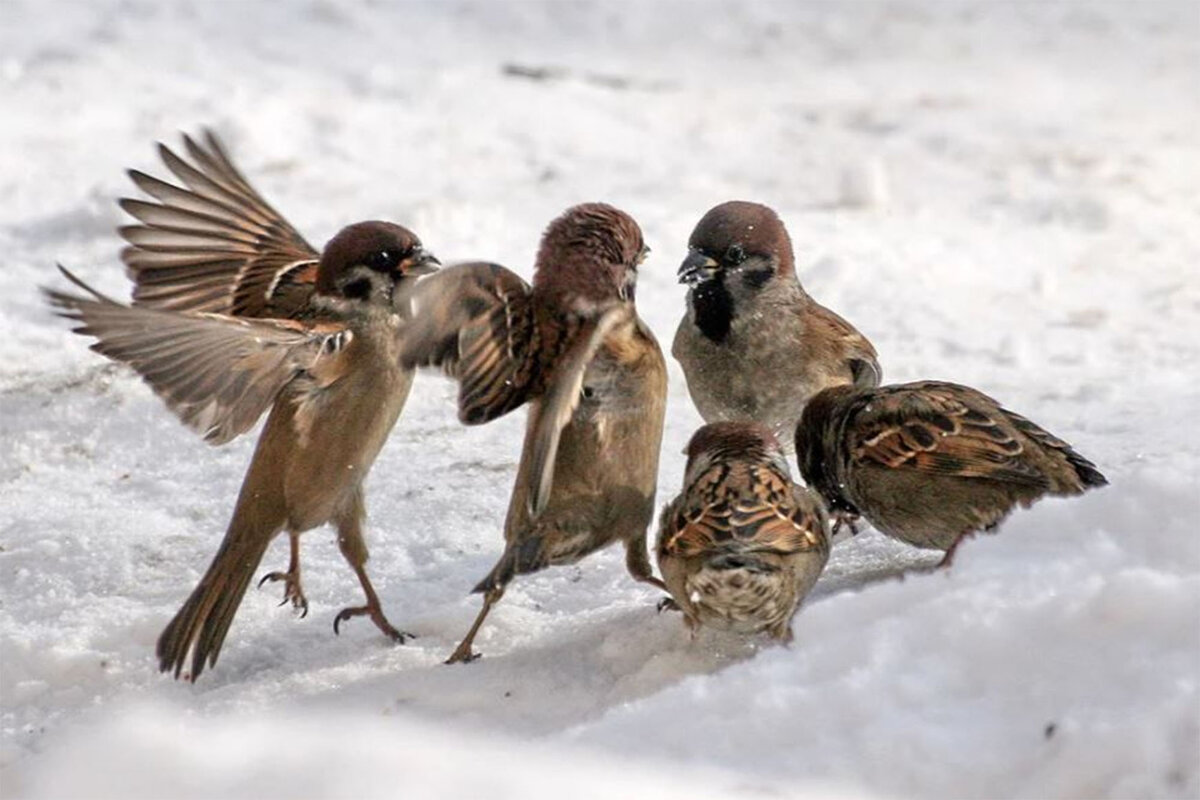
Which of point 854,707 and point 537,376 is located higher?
point 537,376

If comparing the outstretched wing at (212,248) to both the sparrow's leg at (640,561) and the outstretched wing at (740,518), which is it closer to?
the sparrow's leg at (640,561)

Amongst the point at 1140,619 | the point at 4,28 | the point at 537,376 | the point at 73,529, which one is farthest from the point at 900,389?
the point at 4,28

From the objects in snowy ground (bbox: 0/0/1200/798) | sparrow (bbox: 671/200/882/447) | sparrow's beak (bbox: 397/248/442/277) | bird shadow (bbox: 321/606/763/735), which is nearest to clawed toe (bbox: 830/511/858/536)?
snowy ground (bbox: 0/0/1200/798)

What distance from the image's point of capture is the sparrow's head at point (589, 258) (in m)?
4.75

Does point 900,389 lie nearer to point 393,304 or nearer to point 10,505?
point 393,304

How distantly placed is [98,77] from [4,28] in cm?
96

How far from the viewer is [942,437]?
16.4 ft

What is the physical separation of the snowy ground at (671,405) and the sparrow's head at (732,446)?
38 centimetres

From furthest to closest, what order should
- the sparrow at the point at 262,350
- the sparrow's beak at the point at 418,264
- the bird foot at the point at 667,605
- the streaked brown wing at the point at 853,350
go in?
the streaked brown wing at the point at 853,350 < the sparrow's beak at the point at 418,264 < the bird foot at the point at 667,605 < the sparrow at the point at 262,350

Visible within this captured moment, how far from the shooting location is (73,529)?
5602 millimetres

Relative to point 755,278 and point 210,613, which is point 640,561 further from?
point 755,278

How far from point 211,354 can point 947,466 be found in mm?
1796

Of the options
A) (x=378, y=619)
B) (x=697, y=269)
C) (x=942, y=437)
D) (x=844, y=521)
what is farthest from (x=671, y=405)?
(x=378, y=619)

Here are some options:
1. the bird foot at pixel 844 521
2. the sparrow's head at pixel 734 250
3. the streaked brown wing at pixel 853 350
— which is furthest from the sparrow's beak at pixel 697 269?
the bird foot at pixel 844 521
